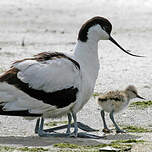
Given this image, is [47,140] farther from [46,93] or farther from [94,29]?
[94,29]

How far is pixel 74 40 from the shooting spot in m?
16.3

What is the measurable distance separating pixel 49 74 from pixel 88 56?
2.67 ft

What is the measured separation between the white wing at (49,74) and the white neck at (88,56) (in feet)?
1.03

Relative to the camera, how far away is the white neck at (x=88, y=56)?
878cm

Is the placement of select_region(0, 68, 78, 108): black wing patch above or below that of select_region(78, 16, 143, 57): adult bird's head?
below

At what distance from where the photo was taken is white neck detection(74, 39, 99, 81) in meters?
8.78

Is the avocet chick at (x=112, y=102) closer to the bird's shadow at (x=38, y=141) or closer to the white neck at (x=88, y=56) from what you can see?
the white neck at (x=88, y=56)

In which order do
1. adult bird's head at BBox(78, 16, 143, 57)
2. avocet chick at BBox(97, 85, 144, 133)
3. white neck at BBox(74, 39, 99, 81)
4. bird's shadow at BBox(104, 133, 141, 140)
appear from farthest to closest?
avocet chick at BBox(97, 85, 144, 133) < adult bird's head at BBox(78, 16, 143, 57) < white neck at BBox(74, 39, 99, 81) < bird's shadow at BBox(104, 133, 141, 140)

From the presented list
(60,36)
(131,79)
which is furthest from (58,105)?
(60,36)

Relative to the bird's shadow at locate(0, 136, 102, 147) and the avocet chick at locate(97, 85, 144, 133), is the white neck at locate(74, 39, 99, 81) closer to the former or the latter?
the avocet chick at locate(97, 85, 144, 133)

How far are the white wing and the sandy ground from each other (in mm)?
A: 641

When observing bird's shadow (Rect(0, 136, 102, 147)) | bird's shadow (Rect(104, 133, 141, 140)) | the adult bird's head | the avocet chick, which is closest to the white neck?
the adult bird's head

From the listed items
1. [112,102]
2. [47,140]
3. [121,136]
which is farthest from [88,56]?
Answer: [47,140]

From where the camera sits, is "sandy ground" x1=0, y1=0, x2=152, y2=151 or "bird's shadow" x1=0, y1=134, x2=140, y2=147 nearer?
"bird's shadow" x1=0, y1=134, x2=140, y2=147
